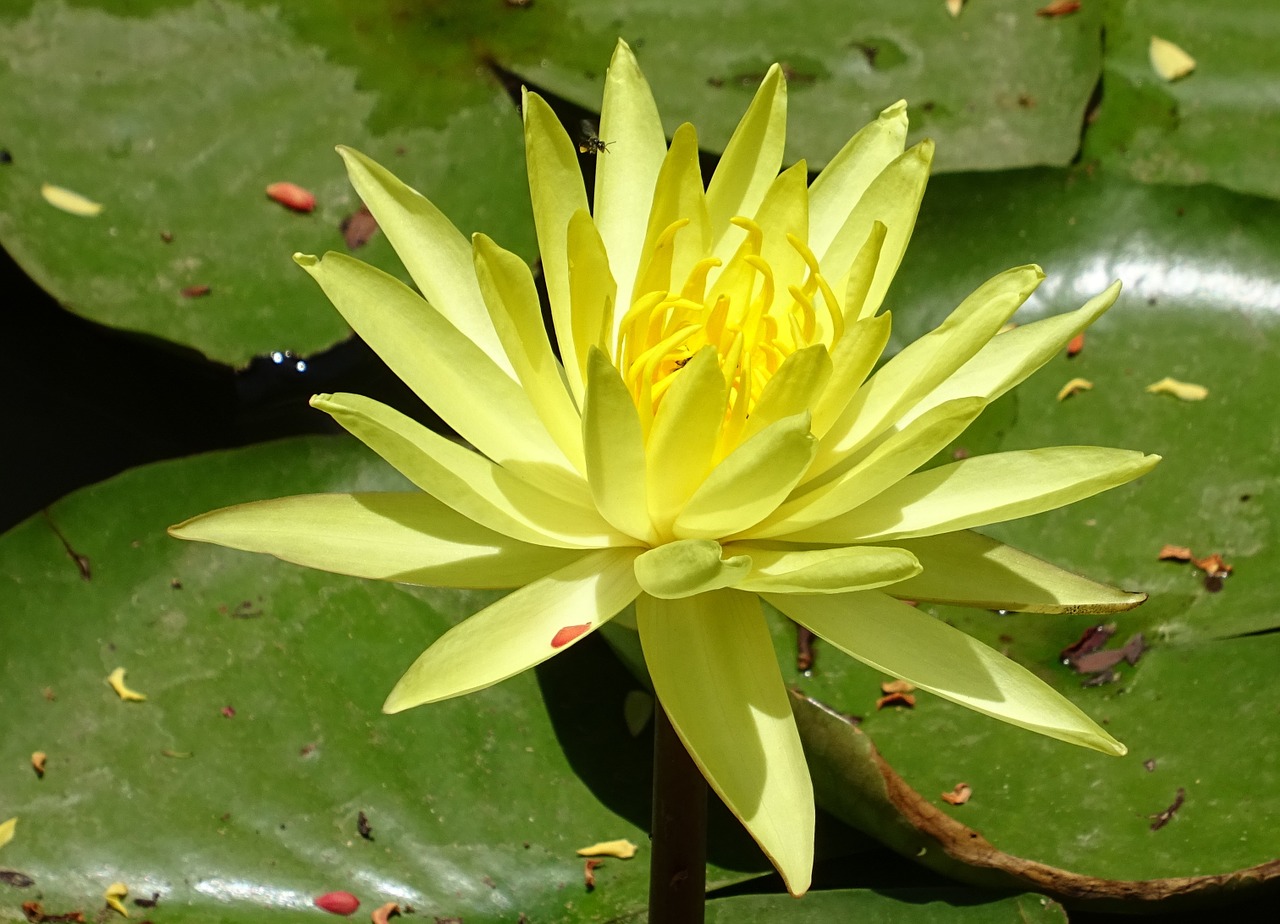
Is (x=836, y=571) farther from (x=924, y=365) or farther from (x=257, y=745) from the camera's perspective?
(x=257, y=745)

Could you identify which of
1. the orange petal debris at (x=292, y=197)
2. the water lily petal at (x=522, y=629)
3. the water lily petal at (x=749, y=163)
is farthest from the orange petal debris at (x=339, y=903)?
the orange petal debris at (x=292, y=197)

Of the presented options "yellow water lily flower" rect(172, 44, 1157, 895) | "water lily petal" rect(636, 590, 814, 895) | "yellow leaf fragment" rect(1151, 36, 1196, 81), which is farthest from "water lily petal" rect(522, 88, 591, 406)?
"yellow leaf fragment" rect(1151, 36, 1196, 81)

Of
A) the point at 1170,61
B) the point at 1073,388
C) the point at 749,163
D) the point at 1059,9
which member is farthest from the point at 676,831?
the point at 1170,61

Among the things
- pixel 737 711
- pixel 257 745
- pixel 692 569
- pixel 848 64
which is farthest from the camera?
pixel 848 64

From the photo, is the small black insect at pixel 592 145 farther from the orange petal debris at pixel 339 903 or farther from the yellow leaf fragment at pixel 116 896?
the yellow leaf fragment at pixel 116 896

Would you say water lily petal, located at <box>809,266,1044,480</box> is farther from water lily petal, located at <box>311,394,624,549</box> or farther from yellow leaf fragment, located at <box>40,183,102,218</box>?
yellow leaf fragment, located at <box>40,183,102,218</box>

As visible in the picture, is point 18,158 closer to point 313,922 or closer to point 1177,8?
point 313,922
